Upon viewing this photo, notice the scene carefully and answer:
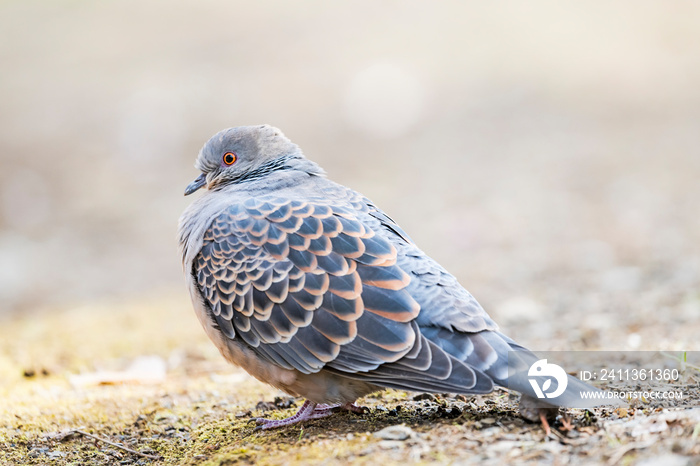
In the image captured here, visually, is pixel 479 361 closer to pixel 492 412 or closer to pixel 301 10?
pixel 492 412

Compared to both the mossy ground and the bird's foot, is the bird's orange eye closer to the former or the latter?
the mossy ground

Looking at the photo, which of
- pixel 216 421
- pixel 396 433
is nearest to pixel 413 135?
pixel 216 421

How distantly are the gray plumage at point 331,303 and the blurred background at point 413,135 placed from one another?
94.9 inches

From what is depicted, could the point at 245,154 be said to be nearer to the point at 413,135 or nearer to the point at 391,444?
the point at 391,444

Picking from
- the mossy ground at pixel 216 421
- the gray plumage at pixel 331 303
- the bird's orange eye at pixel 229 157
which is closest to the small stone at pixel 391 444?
the mossy ground at pixel 216 421

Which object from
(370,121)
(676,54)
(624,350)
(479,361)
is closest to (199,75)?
(370,121)

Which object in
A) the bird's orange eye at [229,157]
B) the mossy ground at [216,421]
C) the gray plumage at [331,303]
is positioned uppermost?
the bird's orange eye at [229,157]

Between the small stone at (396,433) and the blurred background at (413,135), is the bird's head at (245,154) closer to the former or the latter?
the small stone at (396,433)

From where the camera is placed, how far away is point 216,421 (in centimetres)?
446

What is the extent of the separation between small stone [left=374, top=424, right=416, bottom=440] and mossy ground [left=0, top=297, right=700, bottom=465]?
2 cm

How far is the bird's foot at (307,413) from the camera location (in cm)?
402

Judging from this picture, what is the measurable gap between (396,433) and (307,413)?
2.74 feet

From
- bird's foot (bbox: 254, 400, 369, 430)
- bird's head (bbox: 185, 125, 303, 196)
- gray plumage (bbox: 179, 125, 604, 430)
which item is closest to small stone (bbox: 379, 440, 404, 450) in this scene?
gray plumage (bbox: 179, 125, 604, 430)

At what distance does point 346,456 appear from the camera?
316cm
